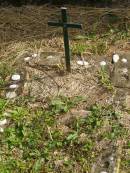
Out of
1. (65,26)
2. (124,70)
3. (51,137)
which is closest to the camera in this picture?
(51,137)

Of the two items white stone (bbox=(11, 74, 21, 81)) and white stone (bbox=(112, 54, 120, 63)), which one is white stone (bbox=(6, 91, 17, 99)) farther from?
white stone (bbox=(112, 54, 120, 63))

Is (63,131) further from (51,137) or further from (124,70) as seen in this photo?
(124,70)

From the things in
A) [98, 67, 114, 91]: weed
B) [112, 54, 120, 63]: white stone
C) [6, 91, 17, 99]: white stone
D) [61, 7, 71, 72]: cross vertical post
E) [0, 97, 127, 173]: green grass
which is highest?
[61, 7, 71, 72]: cross vertical post

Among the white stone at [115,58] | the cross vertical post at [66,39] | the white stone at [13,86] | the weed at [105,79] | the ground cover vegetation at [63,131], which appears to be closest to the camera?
the ground cover vegetation at [63,131]

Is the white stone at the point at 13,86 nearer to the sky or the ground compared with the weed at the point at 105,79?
nearer to the ground

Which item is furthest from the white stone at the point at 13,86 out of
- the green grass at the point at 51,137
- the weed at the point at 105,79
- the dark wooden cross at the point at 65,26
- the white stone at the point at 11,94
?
the weed at the point at 105,79

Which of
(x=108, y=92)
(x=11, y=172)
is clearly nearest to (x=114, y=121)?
(x=108, y=92)

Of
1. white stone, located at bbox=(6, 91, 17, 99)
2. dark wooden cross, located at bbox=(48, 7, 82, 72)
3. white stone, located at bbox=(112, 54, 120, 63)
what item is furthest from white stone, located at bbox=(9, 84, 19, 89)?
white stone, located at bbox=(112, 54, 120, 63)

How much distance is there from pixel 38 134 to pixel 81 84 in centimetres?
69

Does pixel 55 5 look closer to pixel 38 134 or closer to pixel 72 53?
pixel 72 53

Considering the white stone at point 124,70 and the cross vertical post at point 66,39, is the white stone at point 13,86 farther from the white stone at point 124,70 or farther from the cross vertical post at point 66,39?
the white stone at point 124,70

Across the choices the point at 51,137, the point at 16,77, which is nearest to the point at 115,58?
the point at 16,77

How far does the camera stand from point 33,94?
3.71m

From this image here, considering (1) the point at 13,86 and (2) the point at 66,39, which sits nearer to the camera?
(2) the point at 66,39
